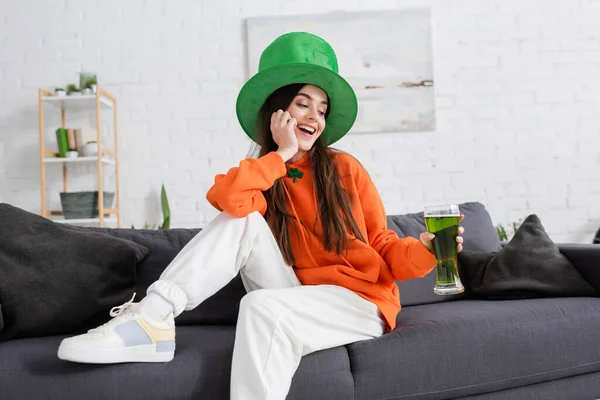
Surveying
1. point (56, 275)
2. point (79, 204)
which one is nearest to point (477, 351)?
point (56, 275)

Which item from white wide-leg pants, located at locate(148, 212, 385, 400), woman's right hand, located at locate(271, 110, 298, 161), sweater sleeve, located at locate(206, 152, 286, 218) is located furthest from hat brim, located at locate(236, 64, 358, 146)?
white wide-leg pants, located at locate(148, 212, 385, 400)

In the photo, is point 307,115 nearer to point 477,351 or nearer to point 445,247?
point 445,247

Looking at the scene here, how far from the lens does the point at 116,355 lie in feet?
4.87

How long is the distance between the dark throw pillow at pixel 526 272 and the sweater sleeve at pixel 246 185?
3.01 ft

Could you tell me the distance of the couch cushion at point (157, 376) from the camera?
4.86 feet

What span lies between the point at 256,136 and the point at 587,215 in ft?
8.67

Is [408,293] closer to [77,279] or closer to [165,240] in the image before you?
[165,240]

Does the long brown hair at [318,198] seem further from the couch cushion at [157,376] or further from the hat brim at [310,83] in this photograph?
the couch cushion at [157,376]

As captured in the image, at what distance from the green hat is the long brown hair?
0.13 feet

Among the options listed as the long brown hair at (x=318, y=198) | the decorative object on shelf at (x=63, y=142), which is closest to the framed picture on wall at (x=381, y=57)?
the decorative object on shelf at (x=63, y=142)

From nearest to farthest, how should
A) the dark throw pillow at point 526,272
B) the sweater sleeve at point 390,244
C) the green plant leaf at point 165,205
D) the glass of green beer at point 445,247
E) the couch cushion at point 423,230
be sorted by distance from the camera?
the glass of green beer at point 445,247 < the sweater sleeve at point 390,244 < the dark throw pillow at point 526,272 < the couch cushion at point 423,230 < the green plant leaf at point 165,205

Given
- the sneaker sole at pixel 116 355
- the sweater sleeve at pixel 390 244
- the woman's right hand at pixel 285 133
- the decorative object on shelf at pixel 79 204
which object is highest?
the woman's right hand at pixel 285 133

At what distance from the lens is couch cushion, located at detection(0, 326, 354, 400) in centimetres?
148

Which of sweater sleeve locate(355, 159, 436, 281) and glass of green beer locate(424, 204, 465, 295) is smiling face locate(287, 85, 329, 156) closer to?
sweater sleeve locate(355, 159, 436, 281)
